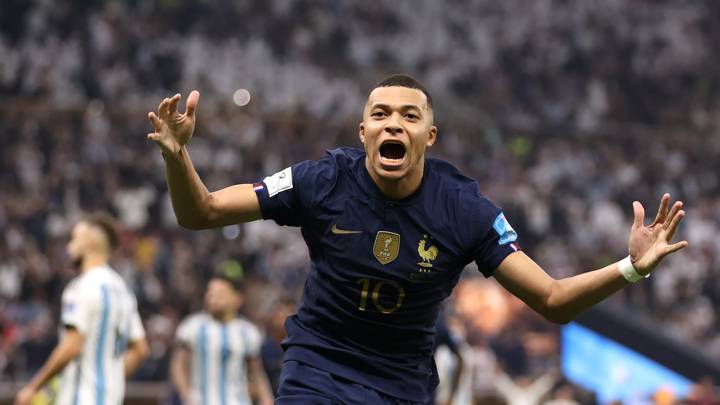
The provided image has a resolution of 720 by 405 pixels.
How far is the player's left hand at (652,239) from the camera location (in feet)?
13.9

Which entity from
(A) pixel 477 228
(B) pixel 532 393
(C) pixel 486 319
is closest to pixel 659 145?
(C) pixel 486 319

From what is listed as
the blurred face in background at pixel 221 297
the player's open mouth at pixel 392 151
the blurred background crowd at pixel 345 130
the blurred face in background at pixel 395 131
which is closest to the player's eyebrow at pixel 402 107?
the blurred face in background at pixel 395 131

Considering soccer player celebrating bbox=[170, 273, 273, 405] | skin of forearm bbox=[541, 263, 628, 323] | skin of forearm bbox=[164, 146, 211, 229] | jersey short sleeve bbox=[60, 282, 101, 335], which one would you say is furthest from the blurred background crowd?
skin of forearm bbox=[541, 263, 628, 323]

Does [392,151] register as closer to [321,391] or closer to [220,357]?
[321,391]

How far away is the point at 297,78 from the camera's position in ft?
65.1

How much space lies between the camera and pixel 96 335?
23.0ft

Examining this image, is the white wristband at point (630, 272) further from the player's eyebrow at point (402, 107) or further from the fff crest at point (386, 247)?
the player's eyebrow at point (402, 107)

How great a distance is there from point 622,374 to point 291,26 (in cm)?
853

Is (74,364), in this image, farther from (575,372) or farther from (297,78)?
(297,78)

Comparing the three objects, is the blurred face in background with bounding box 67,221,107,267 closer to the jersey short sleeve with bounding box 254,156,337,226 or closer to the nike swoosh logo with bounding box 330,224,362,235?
the jersey short sleeve with bounding box 254,156,337,226

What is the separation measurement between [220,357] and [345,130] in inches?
354

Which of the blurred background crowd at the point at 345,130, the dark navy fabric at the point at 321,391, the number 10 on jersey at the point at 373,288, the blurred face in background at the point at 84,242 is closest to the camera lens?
the dark navy fabric at the point at 321,391

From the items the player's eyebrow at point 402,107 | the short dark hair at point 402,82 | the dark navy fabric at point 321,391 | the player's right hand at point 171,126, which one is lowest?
the dark navy fabric at point 321,391

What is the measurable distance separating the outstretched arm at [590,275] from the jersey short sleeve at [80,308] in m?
3.19
